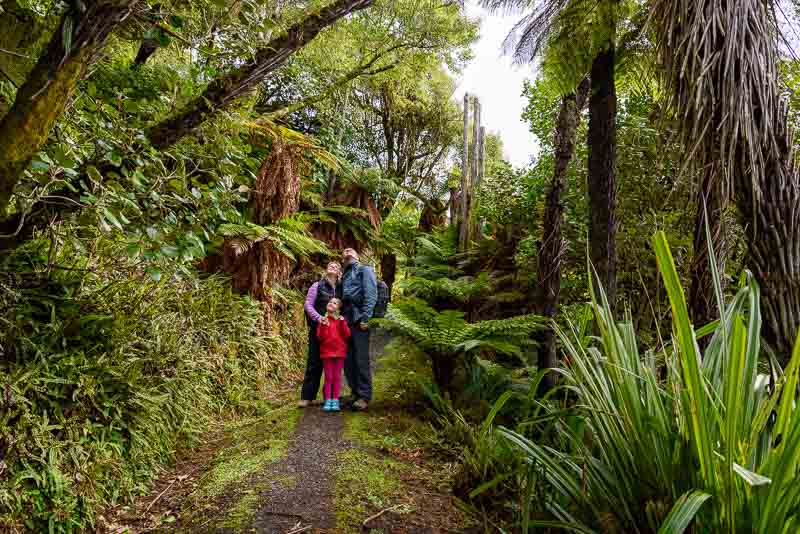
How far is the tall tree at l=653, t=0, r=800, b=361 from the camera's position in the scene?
197 cm

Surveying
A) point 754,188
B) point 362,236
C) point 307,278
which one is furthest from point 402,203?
point 754,188

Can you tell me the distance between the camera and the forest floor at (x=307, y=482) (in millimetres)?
2504

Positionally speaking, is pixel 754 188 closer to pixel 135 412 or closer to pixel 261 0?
pixel 261 0

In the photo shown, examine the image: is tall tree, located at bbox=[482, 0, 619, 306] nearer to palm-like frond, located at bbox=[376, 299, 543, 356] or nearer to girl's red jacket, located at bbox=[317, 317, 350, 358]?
palm-like frond, located at bbox=[376, 299, 543, 356]

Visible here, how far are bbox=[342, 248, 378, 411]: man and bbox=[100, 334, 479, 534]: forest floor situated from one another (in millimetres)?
298

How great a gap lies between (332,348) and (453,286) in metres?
2.78

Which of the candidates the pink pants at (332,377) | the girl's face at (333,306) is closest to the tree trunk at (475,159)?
the girl's face at (333,306)

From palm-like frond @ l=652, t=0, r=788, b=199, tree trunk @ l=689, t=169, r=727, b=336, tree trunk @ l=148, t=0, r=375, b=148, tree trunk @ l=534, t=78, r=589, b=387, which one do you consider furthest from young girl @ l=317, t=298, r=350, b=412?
palm-like frond @ l=652, t=0, r=788, b=199

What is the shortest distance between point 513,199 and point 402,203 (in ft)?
30.4

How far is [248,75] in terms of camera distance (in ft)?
8.98

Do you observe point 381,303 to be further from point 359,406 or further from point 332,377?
point 359,406

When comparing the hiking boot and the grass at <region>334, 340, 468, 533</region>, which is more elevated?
the hiking boot

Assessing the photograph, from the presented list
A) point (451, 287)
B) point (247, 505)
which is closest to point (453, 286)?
point (451, 287)

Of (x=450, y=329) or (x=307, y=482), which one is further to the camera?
(x=450, y=329)
